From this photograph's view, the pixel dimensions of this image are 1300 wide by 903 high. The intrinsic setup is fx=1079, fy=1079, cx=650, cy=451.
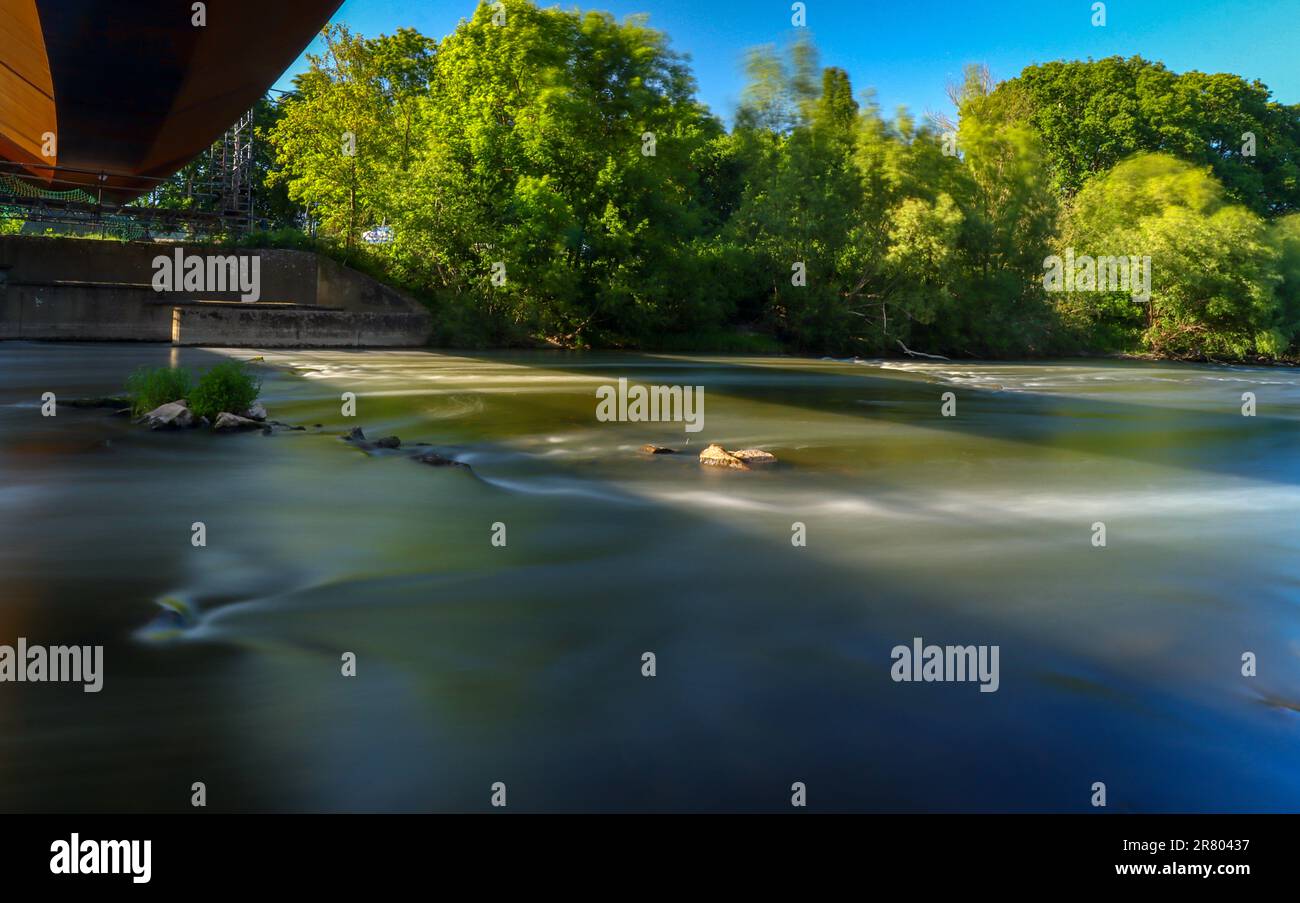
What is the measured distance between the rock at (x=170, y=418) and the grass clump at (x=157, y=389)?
406mm

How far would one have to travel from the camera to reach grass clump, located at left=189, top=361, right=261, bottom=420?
1691 centimetres

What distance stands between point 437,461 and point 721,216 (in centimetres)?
4844

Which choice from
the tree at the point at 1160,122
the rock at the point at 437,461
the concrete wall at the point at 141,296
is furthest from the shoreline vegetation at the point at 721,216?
the rock at the point at 437,461

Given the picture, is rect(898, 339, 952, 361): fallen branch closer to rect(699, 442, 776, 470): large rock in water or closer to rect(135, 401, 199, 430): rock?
rect(699, 442, 776, 470): large rock in water

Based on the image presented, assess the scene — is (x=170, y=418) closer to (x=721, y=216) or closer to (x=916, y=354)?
(x=916, y=354)

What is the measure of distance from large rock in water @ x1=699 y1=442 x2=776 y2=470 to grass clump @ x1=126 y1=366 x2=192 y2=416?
28.0 ft

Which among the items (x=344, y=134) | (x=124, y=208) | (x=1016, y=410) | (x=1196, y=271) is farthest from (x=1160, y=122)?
(x=124, y=208)

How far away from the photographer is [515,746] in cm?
512

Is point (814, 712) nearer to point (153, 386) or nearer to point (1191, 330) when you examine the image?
point (153, 386)

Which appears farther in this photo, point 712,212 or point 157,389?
point 712,212

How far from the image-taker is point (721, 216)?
60.7m

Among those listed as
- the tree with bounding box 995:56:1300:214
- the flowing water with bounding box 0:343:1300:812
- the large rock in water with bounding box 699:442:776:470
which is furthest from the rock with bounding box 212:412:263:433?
the tree with bounding box 995:56:1300:214

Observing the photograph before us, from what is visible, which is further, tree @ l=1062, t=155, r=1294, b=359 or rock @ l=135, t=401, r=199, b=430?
tree @ l=1062, t=155, r=1294, b=359

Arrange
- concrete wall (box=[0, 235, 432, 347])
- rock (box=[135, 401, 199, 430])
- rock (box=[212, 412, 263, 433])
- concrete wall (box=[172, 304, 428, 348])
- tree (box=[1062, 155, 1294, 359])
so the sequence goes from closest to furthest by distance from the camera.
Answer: rock (box=[135, 401, 199, 430]), rock (box=[212, 412, 263, 433]), concrete wall (box=[0, 235, 432, 347]), concrete wall (box=[172, 304, 428, 348]), tree (box=[1062, 155, 1294, 359])
